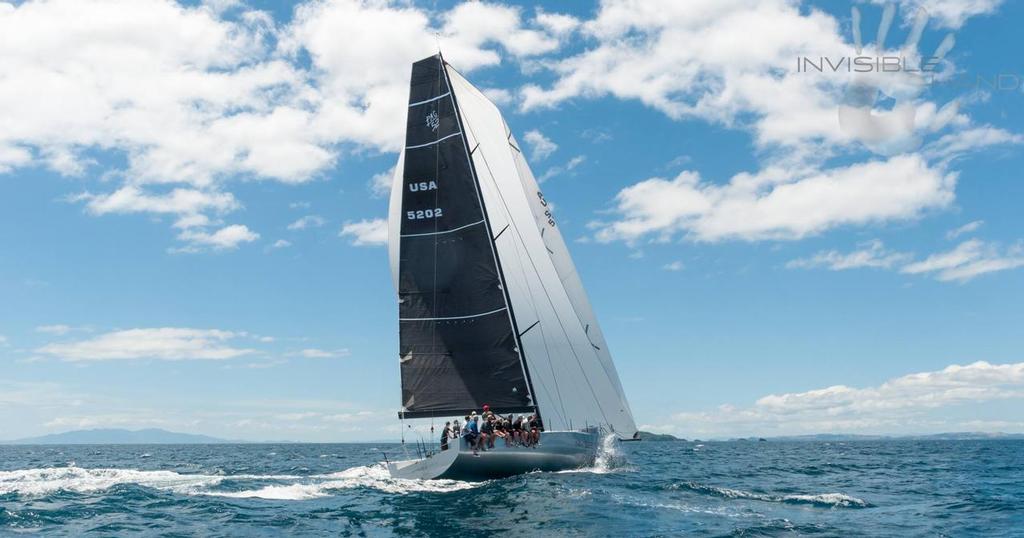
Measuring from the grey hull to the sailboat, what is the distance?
0.19m

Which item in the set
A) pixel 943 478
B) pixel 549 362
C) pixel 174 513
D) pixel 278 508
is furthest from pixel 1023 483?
pixel 174 513

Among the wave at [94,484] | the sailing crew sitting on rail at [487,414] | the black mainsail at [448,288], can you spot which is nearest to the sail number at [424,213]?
the black mainsail at [448,288]

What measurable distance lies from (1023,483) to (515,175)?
22.0 m

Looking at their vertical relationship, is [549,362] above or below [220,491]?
above

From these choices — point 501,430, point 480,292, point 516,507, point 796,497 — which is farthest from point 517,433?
point 796,497

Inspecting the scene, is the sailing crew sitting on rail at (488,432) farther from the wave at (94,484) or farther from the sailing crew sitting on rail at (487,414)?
the wave at (94,484)

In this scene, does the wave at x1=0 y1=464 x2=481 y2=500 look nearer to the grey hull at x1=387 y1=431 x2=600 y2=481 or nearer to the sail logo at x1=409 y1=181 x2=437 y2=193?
the grey hull at x1=387 y1=431 x2=600 y2=481

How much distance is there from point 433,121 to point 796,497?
1675 centimetres

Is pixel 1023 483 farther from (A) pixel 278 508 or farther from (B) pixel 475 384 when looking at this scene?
(A) pixel 278 508

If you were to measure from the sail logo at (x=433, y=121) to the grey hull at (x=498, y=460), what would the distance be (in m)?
11.1

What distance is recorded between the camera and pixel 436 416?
26.6 meters

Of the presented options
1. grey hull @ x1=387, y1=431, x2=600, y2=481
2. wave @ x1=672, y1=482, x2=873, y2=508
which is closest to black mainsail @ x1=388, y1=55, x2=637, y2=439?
grey hull @ x1=387, y1=431, x2=600, y2=481

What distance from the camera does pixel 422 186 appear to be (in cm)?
2778

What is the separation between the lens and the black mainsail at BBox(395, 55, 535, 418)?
26.6 meters
